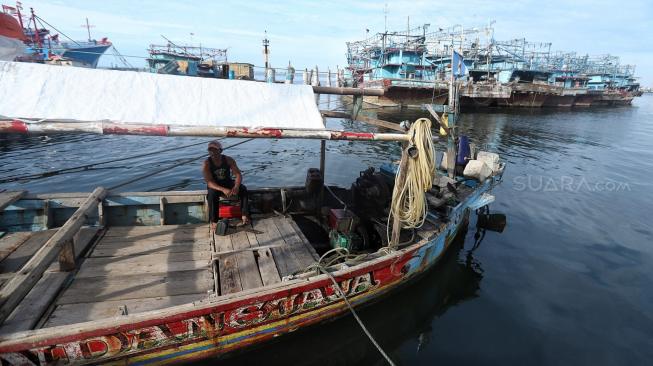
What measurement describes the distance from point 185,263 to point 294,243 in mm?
1857

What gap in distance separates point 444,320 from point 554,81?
7230cm

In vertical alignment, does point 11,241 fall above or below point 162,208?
below

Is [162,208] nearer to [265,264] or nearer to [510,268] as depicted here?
[265,264]

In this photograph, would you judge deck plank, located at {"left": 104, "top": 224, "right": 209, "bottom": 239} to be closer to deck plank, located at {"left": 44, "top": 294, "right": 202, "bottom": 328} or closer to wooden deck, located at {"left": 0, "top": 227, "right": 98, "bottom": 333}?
wooden deck, located at {"left": 0, "top": 227, "right": 98, "bottom": 333}

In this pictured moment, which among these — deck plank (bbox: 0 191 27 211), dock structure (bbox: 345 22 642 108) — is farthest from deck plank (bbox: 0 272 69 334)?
dock structure (bbox: 345 22 642 108)

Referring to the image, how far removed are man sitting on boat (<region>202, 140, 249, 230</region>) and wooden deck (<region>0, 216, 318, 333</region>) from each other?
14.6 inches

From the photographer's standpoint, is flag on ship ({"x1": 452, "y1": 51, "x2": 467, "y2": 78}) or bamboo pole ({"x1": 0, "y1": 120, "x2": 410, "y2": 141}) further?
flag on ship ({"x1": 452, "y1": 51, "x2": 467, "y2": 78})

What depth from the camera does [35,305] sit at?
160 inches

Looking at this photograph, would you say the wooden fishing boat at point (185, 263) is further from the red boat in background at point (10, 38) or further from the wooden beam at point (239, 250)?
the red boat in background at point (10, 38)

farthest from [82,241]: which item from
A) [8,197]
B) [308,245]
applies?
[308,245]

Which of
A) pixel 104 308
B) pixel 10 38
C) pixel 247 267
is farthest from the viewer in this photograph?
pixel 10 38

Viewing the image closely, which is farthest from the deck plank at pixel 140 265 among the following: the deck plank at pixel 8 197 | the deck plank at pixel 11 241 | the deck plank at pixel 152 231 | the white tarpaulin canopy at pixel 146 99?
the white tarpaulin canopy at pixel 146 99

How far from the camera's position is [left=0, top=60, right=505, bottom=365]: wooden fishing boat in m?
3.72

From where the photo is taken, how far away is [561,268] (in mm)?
8297
